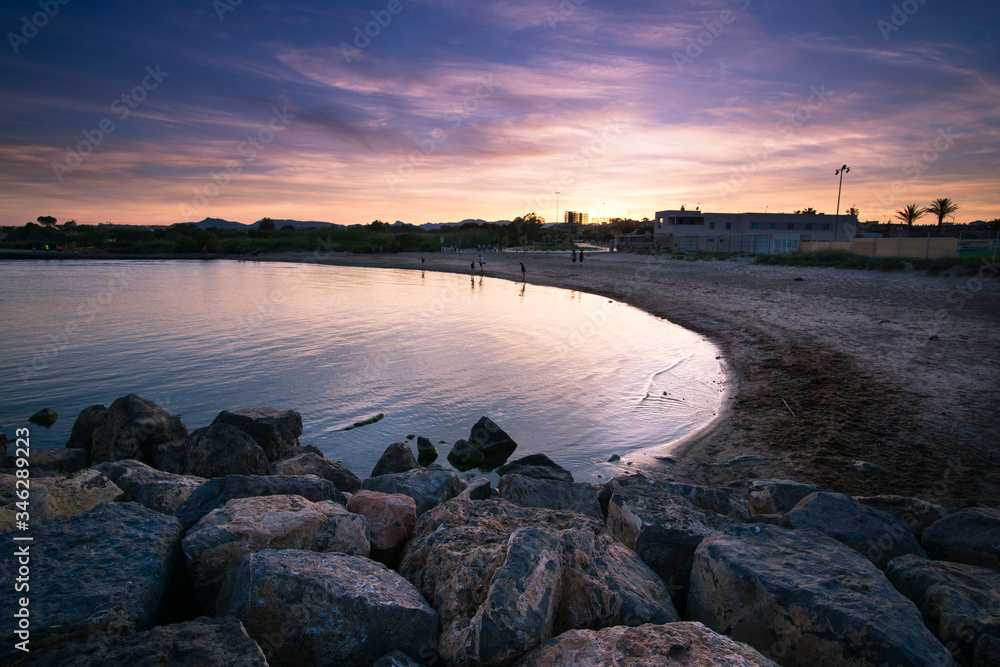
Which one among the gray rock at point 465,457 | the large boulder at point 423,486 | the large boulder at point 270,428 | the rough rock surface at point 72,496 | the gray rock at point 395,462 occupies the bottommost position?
the gray rock at point 465,457

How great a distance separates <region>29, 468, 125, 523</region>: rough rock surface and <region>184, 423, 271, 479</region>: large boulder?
1.84 m

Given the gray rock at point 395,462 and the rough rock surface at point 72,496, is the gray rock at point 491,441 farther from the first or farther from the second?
the rough rock surface at point 72,496

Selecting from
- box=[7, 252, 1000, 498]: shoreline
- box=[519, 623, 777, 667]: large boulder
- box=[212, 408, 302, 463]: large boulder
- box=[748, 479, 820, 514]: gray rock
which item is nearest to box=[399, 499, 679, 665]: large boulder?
box=[519, 623, 777, 667]: large boulder

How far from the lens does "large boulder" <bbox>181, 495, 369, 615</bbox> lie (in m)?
3.49

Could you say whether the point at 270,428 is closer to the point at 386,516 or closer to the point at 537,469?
the point at 537,469

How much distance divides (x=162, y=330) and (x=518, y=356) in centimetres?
1613

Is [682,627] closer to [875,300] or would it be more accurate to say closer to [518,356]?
[518,356]

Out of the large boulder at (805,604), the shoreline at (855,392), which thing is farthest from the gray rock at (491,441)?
the large boulder at (805,604)

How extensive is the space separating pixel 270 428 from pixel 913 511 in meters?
8.87

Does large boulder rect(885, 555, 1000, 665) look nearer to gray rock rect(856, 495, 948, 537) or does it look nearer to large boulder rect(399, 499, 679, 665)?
gray rock rect(856, 495, 948, 537)

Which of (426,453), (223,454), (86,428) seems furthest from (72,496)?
(86,428)

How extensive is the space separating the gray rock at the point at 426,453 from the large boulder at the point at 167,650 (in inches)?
249

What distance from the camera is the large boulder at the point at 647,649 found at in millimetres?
2568

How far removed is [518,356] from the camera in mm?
16984
